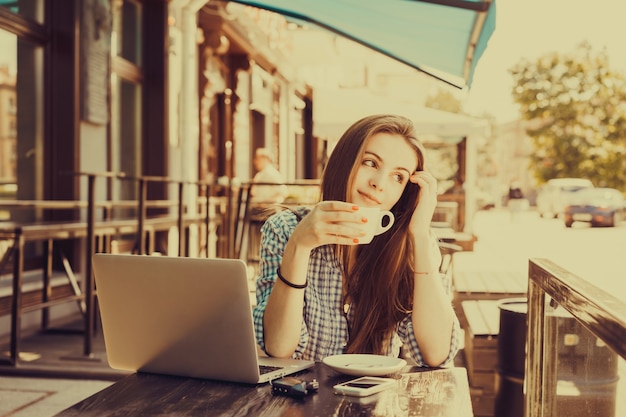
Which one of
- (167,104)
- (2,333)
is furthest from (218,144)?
(2,333)

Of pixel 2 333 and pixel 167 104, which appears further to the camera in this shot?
pixel 167 104

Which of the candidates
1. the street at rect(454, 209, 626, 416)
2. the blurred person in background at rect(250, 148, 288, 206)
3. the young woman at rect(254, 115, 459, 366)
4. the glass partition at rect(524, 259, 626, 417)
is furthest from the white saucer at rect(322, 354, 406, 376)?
the blurred person in background at rect(250, 148, 288, 206)

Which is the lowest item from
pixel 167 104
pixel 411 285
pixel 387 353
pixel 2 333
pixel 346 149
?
pixel 2 333

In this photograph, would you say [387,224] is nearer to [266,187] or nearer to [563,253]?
[266,187]

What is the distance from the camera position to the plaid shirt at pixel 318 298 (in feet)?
7.22

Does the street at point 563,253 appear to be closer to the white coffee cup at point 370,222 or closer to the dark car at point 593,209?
the dark car at point 593,209

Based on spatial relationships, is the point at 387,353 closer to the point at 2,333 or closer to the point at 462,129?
the point at 2,333

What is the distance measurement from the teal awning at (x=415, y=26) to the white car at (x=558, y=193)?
26903mm

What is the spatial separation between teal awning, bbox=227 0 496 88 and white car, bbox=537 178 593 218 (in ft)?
88.3

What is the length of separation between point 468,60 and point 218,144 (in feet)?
19.5

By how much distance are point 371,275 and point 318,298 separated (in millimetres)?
163

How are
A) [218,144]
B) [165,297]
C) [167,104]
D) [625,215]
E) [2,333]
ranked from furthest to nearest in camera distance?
[625,215]
[218,144]
[167,104]
[2,333]
[165,297]

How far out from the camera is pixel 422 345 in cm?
213

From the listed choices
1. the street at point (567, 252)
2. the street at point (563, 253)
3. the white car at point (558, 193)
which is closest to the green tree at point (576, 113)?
the white car at point (558, 193)
